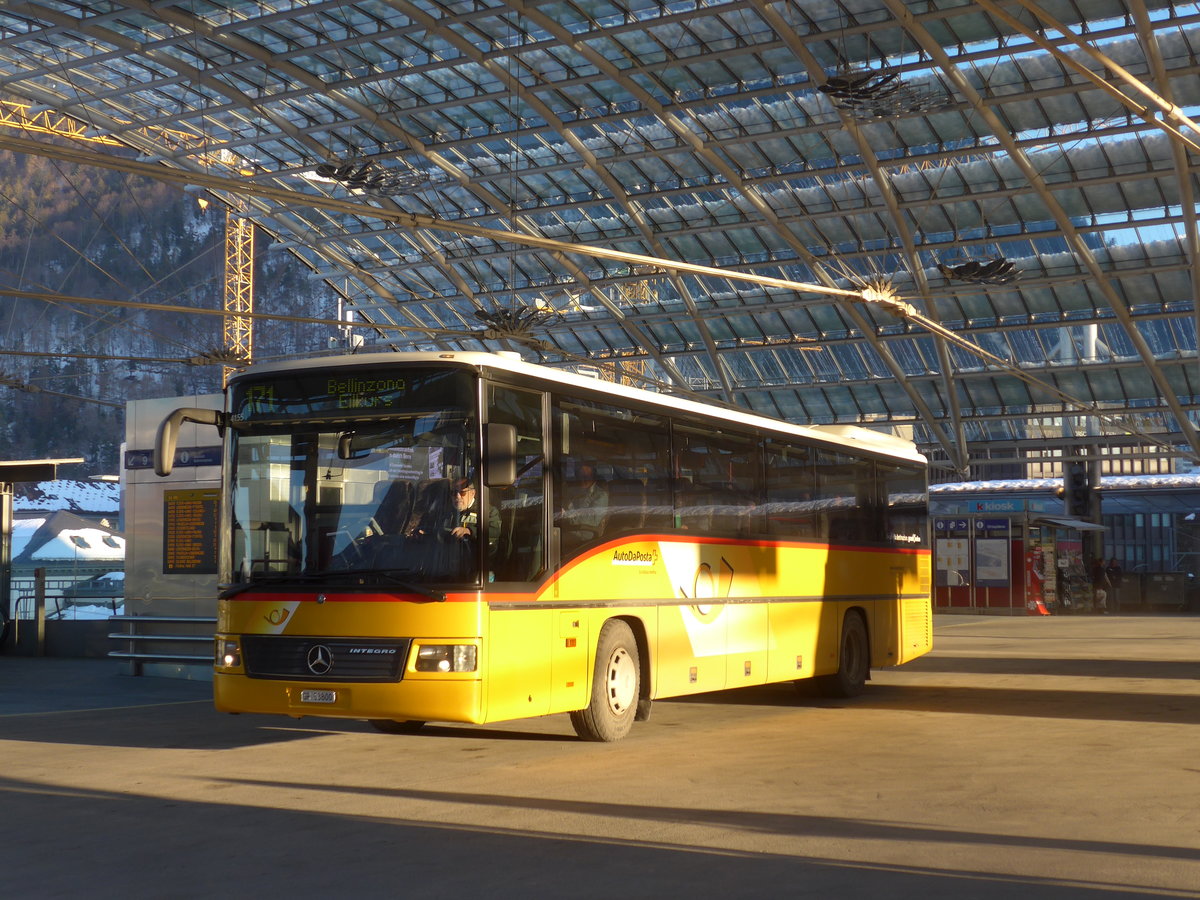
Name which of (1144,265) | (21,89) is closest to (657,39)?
(1144,265)

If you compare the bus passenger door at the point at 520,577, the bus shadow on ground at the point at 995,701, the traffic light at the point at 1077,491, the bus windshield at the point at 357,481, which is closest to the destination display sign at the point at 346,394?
the bus windshield at the point at 357,481

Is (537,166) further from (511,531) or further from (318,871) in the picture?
(318,871)

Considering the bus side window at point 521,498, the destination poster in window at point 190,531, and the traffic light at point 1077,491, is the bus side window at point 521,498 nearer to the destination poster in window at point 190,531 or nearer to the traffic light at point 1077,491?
the destination poster in window at point 190,531

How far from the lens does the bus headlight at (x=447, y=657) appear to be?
10.2 meters

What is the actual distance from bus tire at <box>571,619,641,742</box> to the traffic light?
45399mm

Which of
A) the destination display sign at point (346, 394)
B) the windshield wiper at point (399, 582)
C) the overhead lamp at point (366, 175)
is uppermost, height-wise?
the overhead lamp at point (366, 175)

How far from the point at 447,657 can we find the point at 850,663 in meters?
7.83

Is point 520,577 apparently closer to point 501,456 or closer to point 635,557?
point 501,456

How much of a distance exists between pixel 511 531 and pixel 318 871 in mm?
4190

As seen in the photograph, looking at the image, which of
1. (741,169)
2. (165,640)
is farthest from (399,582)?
(741,169)

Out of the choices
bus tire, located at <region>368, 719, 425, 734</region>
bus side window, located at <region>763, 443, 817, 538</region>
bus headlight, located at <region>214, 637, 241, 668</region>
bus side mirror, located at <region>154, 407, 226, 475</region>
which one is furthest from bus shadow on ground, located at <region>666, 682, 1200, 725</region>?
bus side mirror, located at <region>154, 407, 226, 475</region>

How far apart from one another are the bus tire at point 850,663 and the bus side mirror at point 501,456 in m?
7.36

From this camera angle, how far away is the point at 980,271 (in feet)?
122

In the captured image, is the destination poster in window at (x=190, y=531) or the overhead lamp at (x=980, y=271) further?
the overhead lamp at (x=980, y=271)
